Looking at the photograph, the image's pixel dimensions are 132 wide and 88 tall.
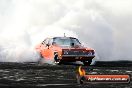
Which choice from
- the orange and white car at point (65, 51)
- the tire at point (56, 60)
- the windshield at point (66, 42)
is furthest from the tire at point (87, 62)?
the tire at point (56, 60)

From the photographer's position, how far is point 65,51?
76.9 ft

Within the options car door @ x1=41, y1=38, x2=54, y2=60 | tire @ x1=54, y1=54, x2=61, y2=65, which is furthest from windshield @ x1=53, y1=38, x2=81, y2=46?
tire @ x1=54, y1=54, x2=61, y2=65

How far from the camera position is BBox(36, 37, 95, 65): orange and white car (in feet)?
77.4

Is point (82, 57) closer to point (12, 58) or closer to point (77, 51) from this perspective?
point (77, 51)

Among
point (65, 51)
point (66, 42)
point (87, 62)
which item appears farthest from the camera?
point (66, 42)

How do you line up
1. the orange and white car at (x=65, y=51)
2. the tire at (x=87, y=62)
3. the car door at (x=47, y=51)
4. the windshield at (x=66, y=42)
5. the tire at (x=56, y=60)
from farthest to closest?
the windshield at (x=66, y=42) < the car door at (x=47, y=51) < the tire at (x=87, y=62) < the tire at (x=56, y=60) < the orange and white car at (x=65, y=51)

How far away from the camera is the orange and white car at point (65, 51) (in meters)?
23.6

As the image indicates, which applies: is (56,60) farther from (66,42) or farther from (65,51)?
(66,42)

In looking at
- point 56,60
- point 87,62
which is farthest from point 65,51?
point 87,62

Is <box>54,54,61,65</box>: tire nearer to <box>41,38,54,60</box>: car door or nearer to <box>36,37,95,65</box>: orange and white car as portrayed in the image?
<box>36,37,95,65</box>: orange and white car

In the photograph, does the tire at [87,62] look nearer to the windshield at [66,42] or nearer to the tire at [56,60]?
the windshield at [66,42]

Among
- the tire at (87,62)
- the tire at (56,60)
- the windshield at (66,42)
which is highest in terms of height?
the windshield at (66,42)

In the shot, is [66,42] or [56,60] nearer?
[56,60]

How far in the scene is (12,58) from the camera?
27328 millimetres
